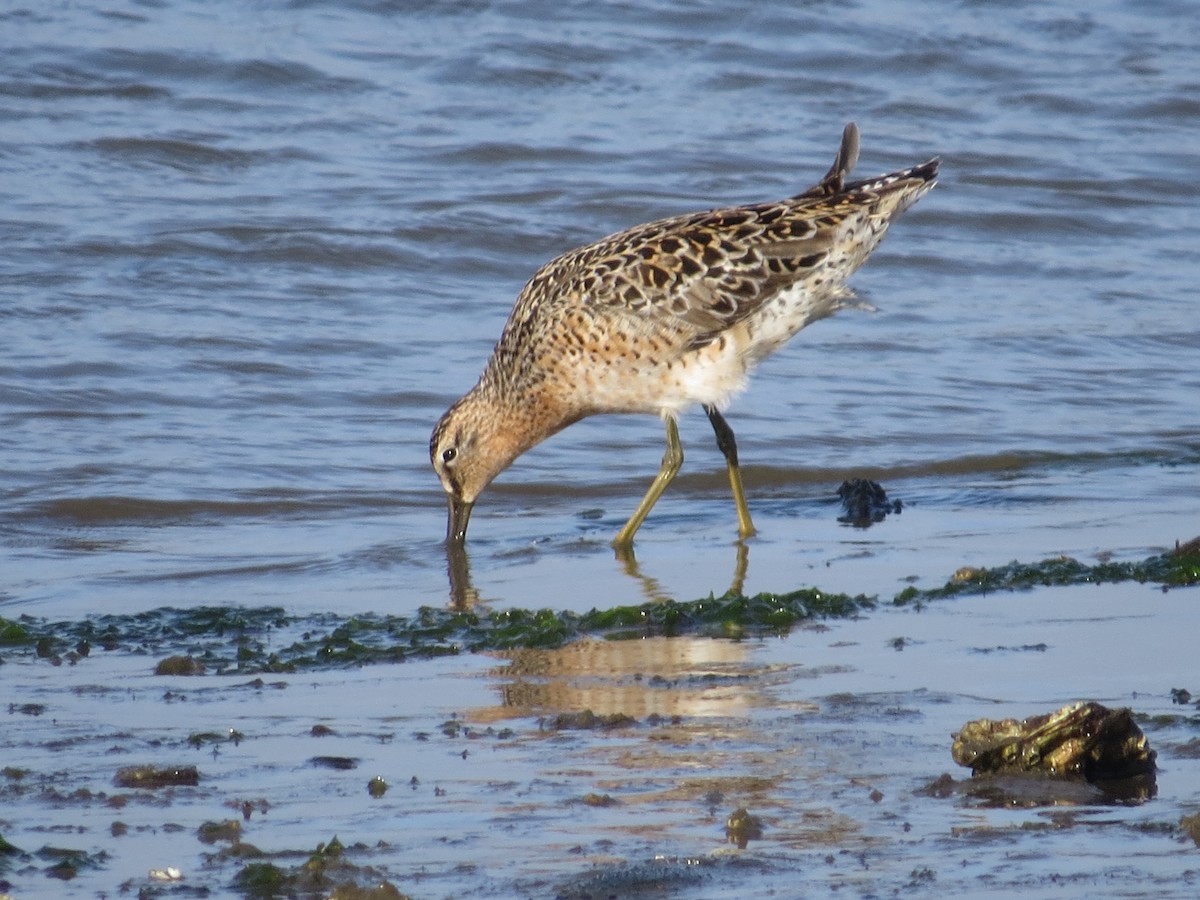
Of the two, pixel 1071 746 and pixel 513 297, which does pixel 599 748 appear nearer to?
pixel 1071 746

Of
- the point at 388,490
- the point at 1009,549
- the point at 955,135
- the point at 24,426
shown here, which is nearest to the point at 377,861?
the point at 1009,549

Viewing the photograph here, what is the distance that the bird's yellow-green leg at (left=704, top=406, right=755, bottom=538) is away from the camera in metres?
7.04

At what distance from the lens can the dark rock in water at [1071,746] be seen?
385 centimetres

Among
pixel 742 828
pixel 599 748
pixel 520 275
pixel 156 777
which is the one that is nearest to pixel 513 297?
pixel 520 275

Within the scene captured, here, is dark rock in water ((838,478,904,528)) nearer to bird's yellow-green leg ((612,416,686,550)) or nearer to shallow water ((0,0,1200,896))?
shallow water ((0,0,1200,896))

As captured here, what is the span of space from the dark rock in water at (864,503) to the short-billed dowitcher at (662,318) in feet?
1.25

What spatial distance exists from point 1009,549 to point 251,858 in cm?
357

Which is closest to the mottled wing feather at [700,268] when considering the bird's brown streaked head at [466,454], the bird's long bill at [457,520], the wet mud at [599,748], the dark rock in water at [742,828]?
the bird's brown streaked head at [466,454]

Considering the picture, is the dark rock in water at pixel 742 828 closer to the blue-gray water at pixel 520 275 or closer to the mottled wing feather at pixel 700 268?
the blue-gray water at pixel 520 275

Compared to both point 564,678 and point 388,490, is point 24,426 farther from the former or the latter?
point 564,678

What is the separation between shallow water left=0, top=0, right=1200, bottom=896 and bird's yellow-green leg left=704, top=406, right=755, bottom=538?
11 cm

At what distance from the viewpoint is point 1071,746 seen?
12.6 feet

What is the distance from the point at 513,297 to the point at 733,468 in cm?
355

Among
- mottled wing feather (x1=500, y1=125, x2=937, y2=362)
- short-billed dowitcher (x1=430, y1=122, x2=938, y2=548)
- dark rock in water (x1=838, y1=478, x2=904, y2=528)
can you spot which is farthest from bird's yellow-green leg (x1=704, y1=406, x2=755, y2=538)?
mottled wing feather (x1=500, y1=125, x2=937, y2=362)
